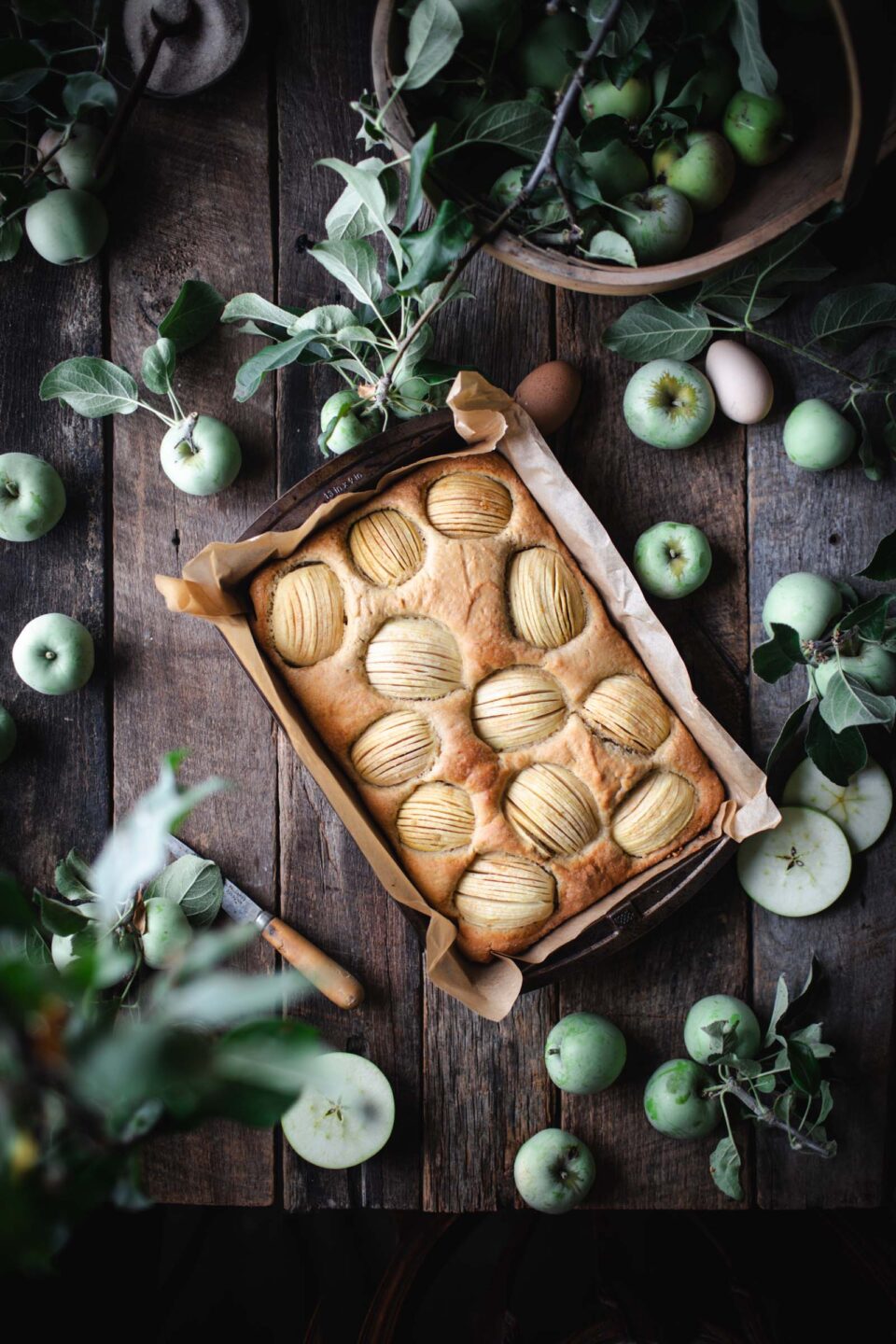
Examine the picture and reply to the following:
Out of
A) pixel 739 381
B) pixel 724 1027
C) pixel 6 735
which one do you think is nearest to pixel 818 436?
pixel 739 381

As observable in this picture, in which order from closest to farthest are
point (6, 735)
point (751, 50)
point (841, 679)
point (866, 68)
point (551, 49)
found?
point (866, 68)
point (751, 50)
point (551, 49)
point (841, 679)
point (6, 735)

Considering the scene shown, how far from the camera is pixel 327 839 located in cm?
160

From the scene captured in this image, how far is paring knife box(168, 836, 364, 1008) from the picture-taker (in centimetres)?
153

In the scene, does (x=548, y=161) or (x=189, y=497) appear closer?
(x=548, y=161)

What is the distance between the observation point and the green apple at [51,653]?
1.54 m

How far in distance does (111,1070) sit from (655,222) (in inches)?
51.7

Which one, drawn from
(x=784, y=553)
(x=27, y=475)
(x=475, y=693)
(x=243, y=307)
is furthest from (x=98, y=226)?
(x=784, y=553)

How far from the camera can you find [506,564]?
1494 millimetres

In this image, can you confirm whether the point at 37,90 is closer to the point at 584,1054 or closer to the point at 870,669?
the point at 870,669

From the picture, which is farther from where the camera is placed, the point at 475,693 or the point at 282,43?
the point at 282,43

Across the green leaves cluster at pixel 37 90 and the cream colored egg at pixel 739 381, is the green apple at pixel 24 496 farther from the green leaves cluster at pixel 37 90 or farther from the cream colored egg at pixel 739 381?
the cream colored egg at pixel 739 381

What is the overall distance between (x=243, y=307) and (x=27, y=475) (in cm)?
45

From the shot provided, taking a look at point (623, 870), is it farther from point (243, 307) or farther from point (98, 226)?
point (98, 226)

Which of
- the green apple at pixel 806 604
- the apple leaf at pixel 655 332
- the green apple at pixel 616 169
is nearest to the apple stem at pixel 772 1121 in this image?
the green apple at pixel 806 604
